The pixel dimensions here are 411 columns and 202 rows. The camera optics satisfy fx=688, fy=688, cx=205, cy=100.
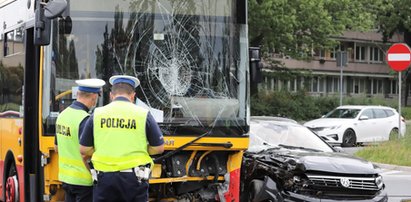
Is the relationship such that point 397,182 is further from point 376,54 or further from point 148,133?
point 376,54

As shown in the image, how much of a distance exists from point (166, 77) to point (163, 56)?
25 centimetres

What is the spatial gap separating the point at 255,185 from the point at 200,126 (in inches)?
63.7

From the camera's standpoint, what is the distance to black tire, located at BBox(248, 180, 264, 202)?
29.6 feet

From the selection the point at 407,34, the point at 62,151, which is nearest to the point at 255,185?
the point at 62,151

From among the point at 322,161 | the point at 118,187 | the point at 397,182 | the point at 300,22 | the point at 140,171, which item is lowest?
the point at 397,182

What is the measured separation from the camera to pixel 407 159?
17.3 m

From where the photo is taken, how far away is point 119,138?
5492 millimetres

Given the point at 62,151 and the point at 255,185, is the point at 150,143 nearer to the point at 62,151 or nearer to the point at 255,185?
the point at 62,151

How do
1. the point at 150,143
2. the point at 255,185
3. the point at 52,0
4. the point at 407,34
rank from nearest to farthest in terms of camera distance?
the point at 150,143 → the point at 52,0 → the point at 255,185 → the point at 407,34

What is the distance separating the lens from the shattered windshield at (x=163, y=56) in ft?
25.4

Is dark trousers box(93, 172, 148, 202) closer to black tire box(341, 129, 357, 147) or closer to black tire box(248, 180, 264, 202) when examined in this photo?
black tire box(248, 180, 264, 202)

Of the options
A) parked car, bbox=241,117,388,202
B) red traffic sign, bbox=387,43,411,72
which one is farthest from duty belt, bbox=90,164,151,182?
red traffic sign, bbox=387,43,411,72

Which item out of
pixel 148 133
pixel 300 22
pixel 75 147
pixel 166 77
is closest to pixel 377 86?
pixel 300 22

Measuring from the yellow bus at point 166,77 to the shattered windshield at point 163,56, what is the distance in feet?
0.04
